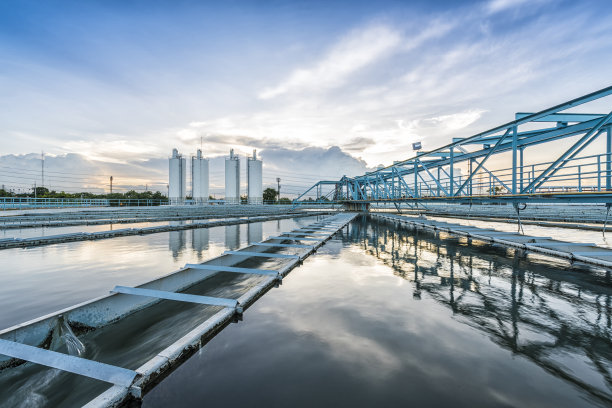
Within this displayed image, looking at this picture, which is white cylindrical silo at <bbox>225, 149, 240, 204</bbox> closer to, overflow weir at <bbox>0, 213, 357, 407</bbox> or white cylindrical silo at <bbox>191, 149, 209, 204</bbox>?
white cylindrical silo at <bbox>191, 149, 209, 204</bbox>

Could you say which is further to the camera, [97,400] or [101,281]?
[101,281]

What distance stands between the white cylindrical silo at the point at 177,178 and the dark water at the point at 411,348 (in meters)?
59.7

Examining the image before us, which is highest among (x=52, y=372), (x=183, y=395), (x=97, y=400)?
(x=97, y=400)

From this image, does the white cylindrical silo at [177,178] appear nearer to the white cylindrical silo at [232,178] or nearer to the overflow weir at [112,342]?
the white cylindrical silo at [232,178]

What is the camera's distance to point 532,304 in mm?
4266

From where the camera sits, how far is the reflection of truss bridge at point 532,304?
2811 mm

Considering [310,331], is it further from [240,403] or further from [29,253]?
[29,253]

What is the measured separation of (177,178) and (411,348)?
208 feet

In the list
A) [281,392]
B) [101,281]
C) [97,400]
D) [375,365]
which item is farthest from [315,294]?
[101,281]

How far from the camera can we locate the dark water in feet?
7.63

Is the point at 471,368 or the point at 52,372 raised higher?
the point at 471,368

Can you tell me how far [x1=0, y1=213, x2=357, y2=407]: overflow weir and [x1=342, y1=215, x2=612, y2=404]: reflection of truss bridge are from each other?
131 inches

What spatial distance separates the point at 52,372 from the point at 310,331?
2.82 metres

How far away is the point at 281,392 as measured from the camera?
92.8 inches
